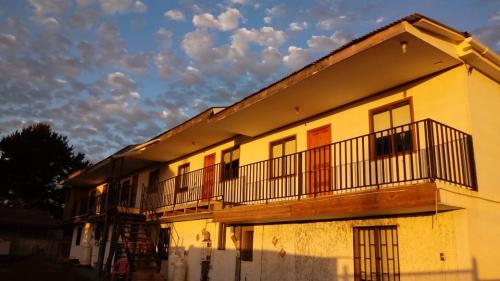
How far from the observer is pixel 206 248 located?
53.6ft

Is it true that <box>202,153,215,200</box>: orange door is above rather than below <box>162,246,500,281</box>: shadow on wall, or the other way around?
above

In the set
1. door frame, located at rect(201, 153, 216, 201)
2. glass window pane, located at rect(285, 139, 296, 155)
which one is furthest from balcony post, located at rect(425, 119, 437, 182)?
door frame, located at rect(201, 153, 216, 201)

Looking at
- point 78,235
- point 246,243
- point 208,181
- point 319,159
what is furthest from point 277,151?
point 78,235

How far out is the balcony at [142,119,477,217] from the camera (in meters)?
8.84

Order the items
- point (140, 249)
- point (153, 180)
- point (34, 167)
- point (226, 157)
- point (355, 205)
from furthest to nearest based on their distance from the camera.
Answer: point (34, 167)
point (153, 180)
point (140, 249)
point (226, 157)
point (355, 205)

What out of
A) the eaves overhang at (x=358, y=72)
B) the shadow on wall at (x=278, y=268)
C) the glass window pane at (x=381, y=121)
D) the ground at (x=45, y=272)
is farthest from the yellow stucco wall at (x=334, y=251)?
the ground at (x=45, y=272)

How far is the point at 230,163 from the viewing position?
56.6 ft

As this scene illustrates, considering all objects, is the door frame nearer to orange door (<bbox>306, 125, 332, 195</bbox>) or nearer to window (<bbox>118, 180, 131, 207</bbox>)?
orange door (<bbox>306, 125, 332, 195</bbox>)

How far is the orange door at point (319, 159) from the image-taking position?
12.1m

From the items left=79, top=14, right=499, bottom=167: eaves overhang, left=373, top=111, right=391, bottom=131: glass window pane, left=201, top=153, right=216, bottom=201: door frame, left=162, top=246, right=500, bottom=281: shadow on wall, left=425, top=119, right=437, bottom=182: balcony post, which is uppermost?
left=79, top=14, right=499, bottom=167: eaves overhang

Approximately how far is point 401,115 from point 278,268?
5536 millimetres

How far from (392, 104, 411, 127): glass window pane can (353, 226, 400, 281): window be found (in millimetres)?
2571

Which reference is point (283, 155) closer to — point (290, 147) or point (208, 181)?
point (290, 147)

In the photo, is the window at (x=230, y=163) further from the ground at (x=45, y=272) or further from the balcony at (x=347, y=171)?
the ground at (x=45, y=272)
